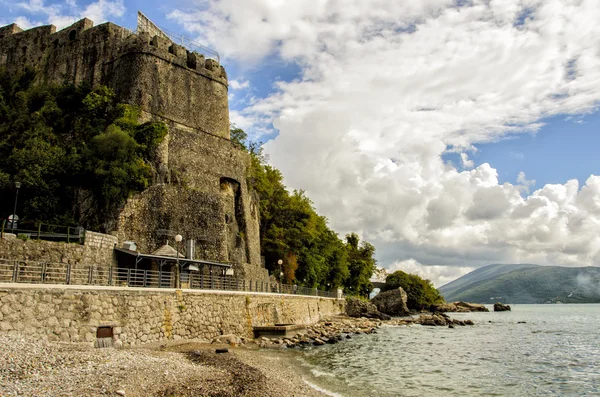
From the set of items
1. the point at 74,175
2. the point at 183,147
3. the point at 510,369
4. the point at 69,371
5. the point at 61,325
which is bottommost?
the point at 510,369

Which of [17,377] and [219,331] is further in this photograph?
[219,331]

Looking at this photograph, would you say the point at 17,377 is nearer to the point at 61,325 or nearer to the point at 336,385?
the point at 61,325

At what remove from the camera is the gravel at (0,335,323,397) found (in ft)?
33.2

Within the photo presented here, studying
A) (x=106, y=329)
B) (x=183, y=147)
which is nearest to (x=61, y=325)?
(x=106, y=329)

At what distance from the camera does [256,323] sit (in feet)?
90.2

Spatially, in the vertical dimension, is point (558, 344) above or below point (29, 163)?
below

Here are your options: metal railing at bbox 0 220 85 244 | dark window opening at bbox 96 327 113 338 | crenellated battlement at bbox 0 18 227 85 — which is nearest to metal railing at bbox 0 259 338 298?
dark window opening at bbox 96 327 113 338

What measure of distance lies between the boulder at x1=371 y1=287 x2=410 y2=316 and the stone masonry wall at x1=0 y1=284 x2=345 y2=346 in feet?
178

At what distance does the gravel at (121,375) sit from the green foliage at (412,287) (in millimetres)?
84186

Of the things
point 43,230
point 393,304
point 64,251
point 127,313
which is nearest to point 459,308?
point 393,304

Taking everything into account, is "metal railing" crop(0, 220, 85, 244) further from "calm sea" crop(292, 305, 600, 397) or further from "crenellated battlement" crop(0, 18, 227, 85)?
"crenellated battlement" crop(0, 18, 227, 85)

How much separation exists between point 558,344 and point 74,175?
35917 millimetres

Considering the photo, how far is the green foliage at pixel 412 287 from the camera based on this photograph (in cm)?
9751

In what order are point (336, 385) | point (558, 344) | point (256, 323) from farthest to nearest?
point (558, 344) < point (256, 323) < point (336, 385)
